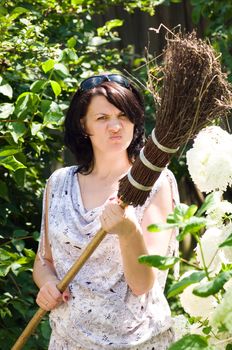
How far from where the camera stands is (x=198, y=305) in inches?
74.5

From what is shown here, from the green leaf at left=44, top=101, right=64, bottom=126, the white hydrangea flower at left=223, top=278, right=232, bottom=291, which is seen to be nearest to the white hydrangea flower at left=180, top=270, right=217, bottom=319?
the white hydrangea flower at left=223, top=278, right=232, bottom=291

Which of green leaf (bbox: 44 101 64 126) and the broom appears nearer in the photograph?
the broom

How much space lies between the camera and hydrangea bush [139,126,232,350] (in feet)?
5.31

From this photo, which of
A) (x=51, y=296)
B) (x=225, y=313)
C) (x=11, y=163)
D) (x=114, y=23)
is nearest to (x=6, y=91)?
(x=11, y=163)

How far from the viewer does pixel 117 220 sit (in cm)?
234

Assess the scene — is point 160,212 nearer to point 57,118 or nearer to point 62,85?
point 57,118

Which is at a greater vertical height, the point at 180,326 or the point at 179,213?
the point at 179,213

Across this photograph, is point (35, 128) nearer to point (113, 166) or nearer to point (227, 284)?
point (113, 166)

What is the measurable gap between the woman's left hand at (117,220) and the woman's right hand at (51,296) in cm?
33

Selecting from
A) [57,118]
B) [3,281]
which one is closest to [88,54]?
[57,118]

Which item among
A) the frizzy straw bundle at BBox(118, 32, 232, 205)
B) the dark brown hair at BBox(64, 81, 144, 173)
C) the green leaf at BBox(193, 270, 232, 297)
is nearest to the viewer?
the green leaf at BBox(193, 270, 232, 297)

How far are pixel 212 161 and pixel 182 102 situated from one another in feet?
1.05

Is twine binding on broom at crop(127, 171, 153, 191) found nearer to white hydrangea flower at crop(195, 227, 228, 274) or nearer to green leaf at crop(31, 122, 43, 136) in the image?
white hydrangea flower at crop(195, 227, 228, 274)

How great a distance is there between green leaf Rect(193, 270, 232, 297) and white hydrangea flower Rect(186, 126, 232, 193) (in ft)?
1.08
